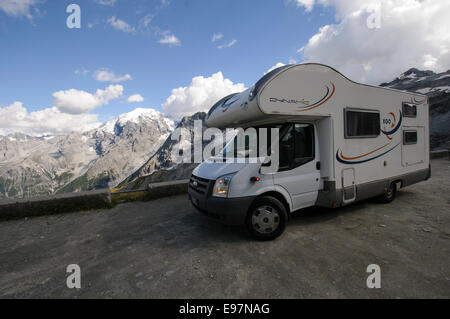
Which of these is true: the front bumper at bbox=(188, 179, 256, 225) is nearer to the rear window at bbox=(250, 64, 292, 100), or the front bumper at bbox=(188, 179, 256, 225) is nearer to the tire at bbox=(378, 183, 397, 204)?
the rear window at bbox=(250, 64, 292, 100)

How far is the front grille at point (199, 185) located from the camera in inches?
179

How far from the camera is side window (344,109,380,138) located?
17.7ft

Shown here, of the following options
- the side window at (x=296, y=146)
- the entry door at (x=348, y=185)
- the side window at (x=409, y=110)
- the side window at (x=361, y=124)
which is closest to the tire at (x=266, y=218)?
the side window at (x=296, y=146)

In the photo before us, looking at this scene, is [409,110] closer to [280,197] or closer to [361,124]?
[361,124]

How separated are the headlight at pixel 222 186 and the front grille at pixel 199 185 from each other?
9.1 inches

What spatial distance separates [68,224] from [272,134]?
5.91 meters

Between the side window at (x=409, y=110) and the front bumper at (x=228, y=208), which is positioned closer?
the front bumper at (x=228, y=208)

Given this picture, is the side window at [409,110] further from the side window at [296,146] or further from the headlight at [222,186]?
the headlight at [222,186]

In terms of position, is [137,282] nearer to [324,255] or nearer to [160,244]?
[160,244]

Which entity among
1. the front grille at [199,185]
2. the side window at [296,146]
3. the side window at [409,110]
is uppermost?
the side window at [409,110]

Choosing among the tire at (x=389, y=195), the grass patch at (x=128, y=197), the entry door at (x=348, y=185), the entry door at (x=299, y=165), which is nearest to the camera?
the entry door at (x=299, y=165)

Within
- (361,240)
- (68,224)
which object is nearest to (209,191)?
(361,240)

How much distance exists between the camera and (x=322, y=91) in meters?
5.00

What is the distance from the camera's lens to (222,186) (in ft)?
14.1
